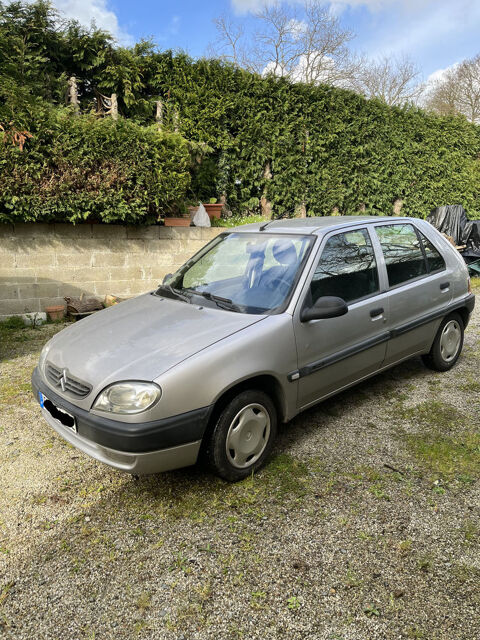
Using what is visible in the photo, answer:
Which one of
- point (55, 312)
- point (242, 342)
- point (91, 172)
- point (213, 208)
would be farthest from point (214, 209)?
point (242, 342)

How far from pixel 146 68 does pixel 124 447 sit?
775 centimetres

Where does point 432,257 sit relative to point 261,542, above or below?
above

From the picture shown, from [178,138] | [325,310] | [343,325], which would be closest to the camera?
[325,310]

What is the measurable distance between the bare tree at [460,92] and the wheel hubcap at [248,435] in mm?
28857

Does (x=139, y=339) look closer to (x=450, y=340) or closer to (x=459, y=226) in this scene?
(x=450, y=340)

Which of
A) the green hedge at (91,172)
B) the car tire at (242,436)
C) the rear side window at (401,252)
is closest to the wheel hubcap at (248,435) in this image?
the car tire at (242,436)

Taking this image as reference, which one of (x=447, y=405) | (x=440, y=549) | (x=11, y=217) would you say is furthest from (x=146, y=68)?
(x=440, y=549)

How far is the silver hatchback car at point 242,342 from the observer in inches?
92.0

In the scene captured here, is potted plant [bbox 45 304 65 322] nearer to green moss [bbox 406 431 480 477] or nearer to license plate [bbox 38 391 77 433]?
license plate [bbox 38 391 77 433]

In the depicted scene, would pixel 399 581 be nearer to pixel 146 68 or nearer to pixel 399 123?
pixel 146 68

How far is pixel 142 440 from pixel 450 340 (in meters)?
3.49

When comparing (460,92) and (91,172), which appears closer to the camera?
(91,172)

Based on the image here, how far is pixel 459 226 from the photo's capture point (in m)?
10.8

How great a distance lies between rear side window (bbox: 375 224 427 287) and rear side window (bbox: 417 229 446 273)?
0.08m
